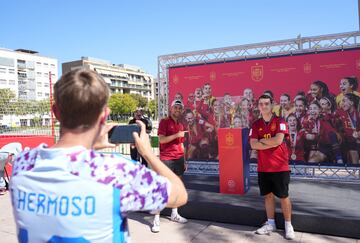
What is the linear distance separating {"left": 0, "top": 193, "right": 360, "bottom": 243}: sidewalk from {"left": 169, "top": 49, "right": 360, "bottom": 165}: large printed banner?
92.8 inches

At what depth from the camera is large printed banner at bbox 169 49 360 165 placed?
19.5 ft

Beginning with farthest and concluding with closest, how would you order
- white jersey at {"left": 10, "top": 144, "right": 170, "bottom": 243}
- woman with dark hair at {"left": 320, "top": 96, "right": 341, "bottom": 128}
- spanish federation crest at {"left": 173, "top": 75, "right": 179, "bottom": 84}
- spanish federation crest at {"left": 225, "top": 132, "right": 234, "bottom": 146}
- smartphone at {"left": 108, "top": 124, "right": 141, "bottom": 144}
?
spanish federation crest at {"left": 173, "top": 75, "right": 179, "bottom": 84}, woman with dark hair at {"left": 320, "top": 96, "right": 341, "bottom": 128}, spanish federation crest at {"left": 225, "top": 132, "right": 234, "bottom": 146}, smartphone at {"left": 108, "top": 124, "right": 141, "bottom": 144}, white jersey at {"left": 10, "top": 144, "right": 170, "bottom": 243}

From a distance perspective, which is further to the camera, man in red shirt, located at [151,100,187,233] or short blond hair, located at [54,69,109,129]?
man in red shirt, located at [151,100,187,233]

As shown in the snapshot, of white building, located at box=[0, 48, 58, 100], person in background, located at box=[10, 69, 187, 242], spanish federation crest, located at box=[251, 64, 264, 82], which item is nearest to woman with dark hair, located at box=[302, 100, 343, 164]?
spanish federation crest, located at box=[251, 64, 264, 82]

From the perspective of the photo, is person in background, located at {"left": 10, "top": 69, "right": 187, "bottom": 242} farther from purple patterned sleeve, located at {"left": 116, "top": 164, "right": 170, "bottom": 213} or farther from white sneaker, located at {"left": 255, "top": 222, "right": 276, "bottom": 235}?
white sneaker, located at {"left": 255, "top": 222, "right": 276, "bottom": 235}

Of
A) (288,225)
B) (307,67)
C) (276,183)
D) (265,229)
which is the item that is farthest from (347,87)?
(265,229)

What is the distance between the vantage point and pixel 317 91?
20.2 feet

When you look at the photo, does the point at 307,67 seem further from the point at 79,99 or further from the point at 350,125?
the point at 79,99

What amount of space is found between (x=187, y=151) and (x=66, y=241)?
6424 mm

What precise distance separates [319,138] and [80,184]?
19.3ft

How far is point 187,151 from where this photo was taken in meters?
7.50

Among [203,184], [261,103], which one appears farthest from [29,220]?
[203,184]

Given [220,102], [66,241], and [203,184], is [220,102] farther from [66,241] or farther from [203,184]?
[66,241]

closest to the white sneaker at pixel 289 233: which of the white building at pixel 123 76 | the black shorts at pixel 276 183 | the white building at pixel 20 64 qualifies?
the black shorts at pixel 276 183
